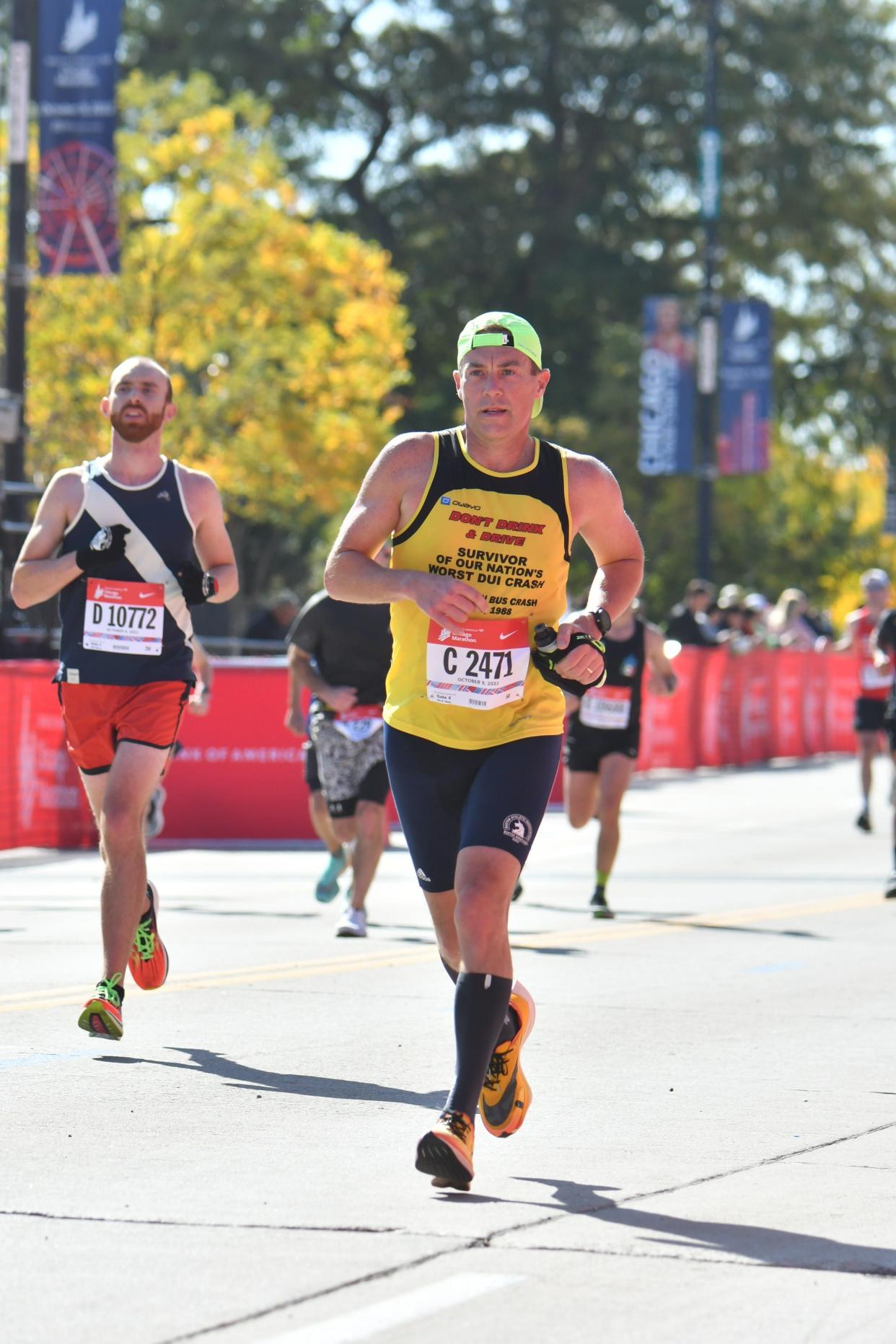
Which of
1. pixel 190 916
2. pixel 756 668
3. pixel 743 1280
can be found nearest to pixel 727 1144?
pixel 743 1280

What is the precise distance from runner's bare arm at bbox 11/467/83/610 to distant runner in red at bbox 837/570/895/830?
38.9 feet

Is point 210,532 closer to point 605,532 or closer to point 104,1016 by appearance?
point 104,1016

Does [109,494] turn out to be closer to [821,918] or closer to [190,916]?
[190,916]

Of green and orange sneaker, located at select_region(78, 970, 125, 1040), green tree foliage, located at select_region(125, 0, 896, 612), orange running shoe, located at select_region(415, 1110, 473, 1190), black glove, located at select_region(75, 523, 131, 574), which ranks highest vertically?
green tree foliage, located at select_region(125, 0, 896, 612)

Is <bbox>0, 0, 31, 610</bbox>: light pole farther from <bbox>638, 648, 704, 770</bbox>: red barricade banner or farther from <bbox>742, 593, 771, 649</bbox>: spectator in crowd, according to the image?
<bbox>742, 593, 771, 649</bbox>: spectator in crowd

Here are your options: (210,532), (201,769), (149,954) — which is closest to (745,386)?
(201,769)

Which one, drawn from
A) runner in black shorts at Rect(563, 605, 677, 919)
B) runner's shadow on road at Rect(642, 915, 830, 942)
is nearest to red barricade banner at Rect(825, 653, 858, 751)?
runner in black shorts at Rect(563, 605, 677, 919)

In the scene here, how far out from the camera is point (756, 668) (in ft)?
94.4

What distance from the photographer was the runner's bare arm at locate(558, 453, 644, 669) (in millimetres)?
6129

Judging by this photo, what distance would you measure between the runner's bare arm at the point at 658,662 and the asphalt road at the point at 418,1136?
1.45m

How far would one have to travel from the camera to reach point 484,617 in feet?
19.7

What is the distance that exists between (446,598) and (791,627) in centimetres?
2504

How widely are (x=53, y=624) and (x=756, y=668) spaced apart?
1264cm

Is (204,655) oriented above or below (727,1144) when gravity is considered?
above
